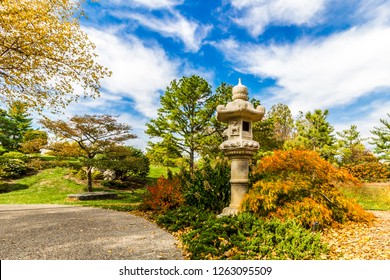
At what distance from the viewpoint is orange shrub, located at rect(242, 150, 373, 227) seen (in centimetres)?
505

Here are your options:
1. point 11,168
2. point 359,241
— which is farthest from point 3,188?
point 359,241

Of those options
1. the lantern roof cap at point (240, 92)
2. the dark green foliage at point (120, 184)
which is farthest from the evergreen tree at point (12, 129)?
the lantern roof cap at point (240, 92)

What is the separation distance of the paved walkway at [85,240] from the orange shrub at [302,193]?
2.10 meters

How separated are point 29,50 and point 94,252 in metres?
8.20

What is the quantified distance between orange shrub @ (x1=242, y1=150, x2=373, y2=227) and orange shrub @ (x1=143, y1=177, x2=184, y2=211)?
7.78ft

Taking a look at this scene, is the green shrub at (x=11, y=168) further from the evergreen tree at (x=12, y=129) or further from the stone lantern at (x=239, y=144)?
the stone lantern at (x=239, y=144)

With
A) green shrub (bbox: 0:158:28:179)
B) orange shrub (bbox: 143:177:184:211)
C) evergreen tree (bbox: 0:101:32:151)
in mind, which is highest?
evergreen tree (bbox: 0:101:32:151)

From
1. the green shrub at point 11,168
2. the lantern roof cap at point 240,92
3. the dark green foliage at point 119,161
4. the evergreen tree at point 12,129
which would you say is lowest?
the green shrub at point 11,168

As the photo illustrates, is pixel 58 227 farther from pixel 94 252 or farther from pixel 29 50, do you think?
pixel 29 50

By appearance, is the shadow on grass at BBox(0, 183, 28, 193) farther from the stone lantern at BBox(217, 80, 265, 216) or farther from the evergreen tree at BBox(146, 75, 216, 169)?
the stone lantern at BBox(217, 80, 265, 216)

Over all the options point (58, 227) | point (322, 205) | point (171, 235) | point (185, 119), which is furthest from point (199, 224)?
point (185, 119)

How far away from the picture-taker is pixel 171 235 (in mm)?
4969

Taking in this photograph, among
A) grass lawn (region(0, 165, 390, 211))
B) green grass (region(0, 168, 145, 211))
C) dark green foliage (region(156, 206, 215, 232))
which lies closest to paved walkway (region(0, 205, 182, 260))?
dark green foliage (region(156, 206, 215, 232))

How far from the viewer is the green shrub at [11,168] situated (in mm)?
17625
